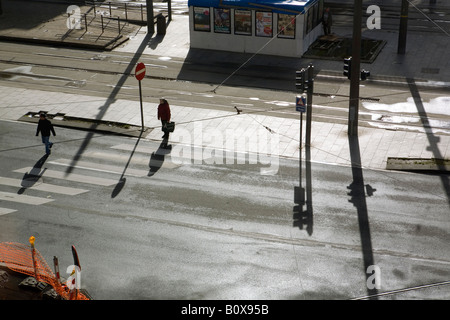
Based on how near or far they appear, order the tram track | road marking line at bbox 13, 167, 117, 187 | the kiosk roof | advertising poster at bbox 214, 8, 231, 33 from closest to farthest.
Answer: road marking line at bbox 13, 167, 117, 187
the tram track
the kiosk roof
advertising poster at bbox 214, 8, 231, 33

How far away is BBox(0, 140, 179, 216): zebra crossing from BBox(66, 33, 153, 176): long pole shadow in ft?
0.49

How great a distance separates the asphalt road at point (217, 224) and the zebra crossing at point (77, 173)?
0.04 m

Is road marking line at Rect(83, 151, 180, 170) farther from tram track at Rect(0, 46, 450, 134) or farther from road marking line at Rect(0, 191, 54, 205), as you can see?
tram track at Rect(0, 46, 450, 134)

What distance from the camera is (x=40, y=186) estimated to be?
69.5ft

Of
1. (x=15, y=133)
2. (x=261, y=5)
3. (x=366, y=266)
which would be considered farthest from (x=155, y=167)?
(x=261, y=5)

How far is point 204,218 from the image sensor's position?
63.0 feet

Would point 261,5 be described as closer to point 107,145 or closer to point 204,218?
point 107,145

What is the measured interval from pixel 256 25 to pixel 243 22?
706 mm

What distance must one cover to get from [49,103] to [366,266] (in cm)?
1651

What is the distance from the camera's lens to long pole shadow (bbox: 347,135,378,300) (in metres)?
17.0

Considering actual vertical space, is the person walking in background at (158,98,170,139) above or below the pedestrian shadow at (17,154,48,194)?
above

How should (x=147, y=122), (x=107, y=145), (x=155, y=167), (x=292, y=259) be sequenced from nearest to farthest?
(x=292, y=259)
(x=155, y=167)
(x=107, y=145)
(x=147, y=122)

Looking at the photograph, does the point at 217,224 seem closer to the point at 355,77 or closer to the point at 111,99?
the point at 355,77

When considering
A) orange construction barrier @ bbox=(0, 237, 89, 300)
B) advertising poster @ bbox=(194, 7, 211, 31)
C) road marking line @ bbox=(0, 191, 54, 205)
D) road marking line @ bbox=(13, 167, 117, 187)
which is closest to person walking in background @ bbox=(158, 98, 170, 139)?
road marking line @ bbox=(13, 167, 117, 187)
